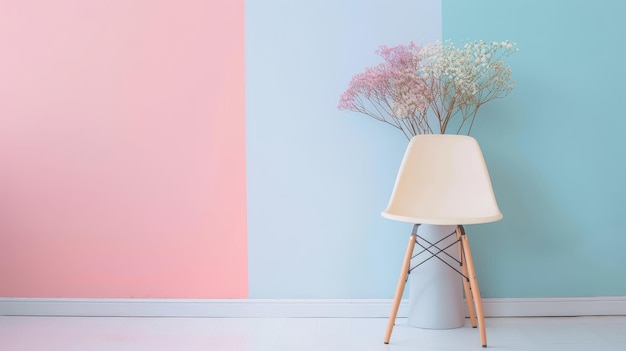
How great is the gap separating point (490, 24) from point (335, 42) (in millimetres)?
663

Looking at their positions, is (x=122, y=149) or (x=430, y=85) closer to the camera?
(x=430, y=85)

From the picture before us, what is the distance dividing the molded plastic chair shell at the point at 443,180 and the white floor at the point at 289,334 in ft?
1.62

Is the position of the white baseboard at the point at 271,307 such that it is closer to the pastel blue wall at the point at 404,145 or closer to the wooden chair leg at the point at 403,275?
the pastel blue wall at the point at 404,145

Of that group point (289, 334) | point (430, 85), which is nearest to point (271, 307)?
point (289, 334)

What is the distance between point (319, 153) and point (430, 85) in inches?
22.2

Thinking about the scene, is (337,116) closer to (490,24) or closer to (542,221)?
(490,24)

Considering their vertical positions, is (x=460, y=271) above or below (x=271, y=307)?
above

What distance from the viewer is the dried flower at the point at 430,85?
296 cm

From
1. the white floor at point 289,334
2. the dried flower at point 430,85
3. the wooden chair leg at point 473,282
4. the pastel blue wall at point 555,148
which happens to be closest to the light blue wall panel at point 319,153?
the dried flower at point 430,85

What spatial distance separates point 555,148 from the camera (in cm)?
325

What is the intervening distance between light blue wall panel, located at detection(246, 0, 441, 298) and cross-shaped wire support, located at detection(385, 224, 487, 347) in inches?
9.7

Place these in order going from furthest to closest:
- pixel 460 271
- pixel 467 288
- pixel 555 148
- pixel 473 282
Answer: pixel 555 148 < pixel 460 271 < pixel 467 288 < pixel 473 282

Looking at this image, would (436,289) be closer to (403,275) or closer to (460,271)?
(460,271)

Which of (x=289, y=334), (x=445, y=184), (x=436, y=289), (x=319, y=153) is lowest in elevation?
(x=289, y=334)
